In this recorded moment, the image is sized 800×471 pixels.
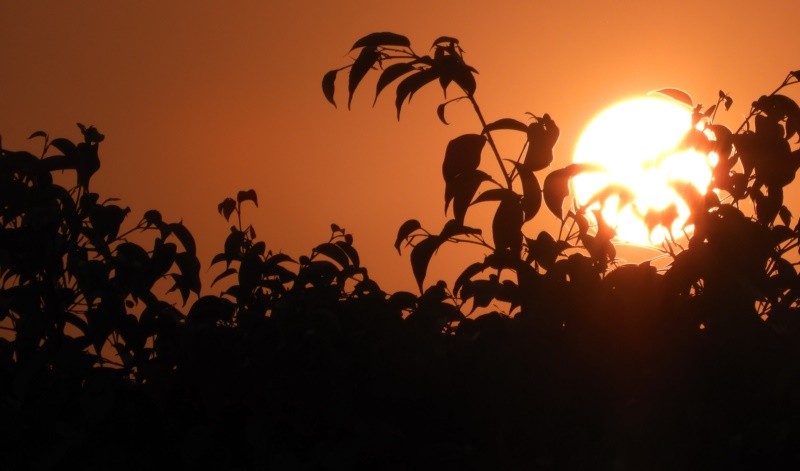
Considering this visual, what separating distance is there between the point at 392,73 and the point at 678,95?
89 centimetres

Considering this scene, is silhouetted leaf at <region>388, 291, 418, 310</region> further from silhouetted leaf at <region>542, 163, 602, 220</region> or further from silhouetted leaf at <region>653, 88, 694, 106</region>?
silhouetted leaf at <region>653, 88, 694, 106</region>

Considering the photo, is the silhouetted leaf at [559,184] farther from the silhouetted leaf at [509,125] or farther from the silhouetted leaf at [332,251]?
the silhouetted leaf at [332,251]

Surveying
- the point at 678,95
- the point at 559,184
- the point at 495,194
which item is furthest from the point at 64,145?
the point at 678,95

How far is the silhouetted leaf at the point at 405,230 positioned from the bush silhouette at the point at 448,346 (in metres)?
0.01

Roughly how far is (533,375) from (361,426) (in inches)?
15.7

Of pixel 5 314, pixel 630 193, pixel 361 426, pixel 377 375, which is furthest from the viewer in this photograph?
pixel 5 314

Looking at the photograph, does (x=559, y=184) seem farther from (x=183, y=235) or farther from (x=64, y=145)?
(x=64, y=145)

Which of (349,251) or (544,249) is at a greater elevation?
(349,251)

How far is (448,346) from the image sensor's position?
2264 mm

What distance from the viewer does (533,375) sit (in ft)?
6.98

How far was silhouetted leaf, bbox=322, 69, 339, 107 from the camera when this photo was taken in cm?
285

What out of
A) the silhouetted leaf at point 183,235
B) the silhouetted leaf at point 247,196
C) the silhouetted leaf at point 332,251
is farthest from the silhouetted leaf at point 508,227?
the silhouetted leaf at point 247,196

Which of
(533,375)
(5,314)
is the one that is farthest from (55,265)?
(533,375)

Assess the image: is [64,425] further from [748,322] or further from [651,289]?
[748,322]
